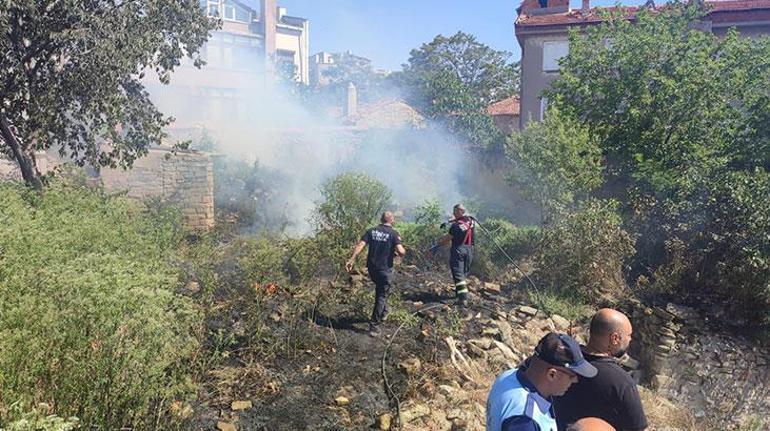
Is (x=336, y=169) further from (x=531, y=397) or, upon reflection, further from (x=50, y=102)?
(x=531, y=397)

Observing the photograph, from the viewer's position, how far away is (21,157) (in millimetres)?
9023

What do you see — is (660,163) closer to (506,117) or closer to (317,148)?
(317,148)

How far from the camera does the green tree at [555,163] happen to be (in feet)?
37.6

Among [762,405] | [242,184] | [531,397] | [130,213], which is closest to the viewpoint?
[531,397]

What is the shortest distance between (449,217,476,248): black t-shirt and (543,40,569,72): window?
13.8 metres

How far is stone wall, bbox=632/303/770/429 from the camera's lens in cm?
861

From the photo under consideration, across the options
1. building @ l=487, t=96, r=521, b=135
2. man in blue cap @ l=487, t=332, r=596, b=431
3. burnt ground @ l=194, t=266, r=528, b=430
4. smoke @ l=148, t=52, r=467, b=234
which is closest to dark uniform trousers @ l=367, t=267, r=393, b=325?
burnt ground @ l=194, t=266, r=528, b=430

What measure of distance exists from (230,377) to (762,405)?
8551mm

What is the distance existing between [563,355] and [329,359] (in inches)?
173

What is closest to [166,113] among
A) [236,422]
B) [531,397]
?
[236,422]

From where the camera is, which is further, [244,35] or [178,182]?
[244,35]

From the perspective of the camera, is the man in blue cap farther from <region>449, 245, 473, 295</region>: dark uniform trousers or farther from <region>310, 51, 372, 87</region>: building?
<region>310, 51, 372, 87</region>: building

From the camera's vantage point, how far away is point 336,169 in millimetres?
20922

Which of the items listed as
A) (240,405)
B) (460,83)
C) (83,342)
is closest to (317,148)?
(460,83)
